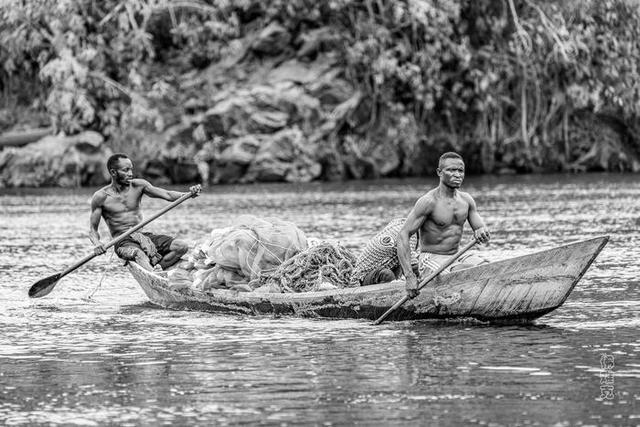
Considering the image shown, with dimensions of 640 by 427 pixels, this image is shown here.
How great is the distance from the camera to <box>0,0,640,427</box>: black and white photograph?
10312 millimetres

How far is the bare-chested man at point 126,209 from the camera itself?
1620 cm

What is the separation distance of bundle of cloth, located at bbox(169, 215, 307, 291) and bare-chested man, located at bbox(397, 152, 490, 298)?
2247 millimetres

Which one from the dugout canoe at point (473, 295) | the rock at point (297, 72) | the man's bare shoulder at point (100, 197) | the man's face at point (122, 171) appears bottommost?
the dugout canoe at point (473, 295)

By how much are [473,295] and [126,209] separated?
5.31m

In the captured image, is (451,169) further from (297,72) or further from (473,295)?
(297,72)

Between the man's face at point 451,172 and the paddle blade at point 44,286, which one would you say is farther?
the paddle blade at point 44,286

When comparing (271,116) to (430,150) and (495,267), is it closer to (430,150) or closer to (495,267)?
(430,150)

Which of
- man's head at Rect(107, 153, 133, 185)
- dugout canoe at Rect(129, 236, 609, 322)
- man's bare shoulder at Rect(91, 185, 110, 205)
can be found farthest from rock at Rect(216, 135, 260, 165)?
dugout canoe at Rect(129, 236, 609, 322)

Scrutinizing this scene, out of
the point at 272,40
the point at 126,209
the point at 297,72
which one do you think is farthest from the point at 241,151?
the point at 126,209

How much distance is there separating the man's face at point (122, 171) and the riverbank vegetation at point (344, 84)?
2778cm

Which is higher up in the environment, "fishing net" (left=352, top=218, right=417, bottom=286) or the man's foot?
"fishing net" (left=352, top=218, right=417, bottom=286)

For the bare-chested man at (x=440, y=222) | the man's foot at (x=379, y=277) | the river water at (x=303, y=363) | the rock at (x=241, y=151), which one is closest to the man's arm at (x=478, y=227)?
the bare-chested man at (x=440, y=222)

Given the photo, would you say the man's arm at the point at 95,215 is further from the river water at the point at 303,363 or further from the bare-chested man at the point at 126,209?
the river water at the point at 303,363

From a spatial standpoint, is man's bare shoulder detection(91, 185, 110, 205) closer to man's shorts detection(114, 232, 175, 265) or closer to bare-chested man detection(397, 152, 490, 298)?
man's shorts detection(114, 232, 175, 265)
